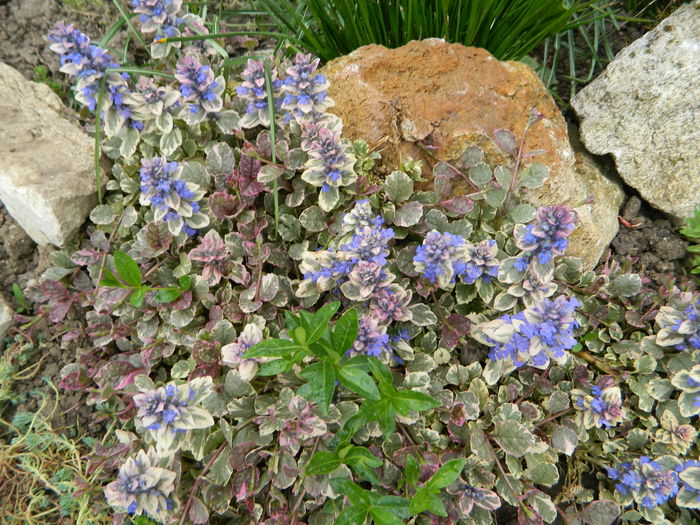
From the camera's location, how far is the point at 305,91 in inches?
82.0

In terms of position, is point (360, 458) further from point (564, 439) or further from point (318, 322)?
point (564, 439)

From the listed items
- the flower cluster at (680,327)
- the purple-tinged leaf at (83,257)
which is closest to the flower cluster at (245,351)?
the purple-tinged leaf at (83,257)

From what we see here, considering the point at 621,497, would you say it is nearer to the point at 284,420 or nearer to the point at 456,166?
the point at 284,420

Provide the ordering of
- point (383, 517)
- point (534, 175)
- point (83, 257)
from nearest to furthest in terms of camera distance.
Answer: point (383, 517) < point (534, 175) < point (83, 257)

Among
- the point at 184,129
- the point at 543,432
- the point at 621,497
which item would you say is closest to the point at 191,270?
the point at 184,129

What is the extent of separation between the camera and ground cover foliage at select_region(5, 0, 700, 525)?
1.73 meters

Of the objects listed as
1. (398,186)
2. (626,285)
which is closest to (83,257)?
(398,186)

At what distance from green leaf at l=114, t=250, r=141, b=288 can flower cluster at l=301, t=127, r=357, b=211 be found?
760 mm

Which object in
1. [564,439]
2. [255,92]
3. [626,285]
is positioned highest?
[255,92]

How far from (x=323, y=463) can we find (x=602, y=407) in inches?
42.9

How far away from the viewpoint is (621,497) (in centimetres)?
194

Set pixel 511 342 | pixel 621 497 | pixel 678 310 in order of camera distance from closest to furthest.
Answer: pixel 511 342 < pixel 621 497 < pixel 678 310

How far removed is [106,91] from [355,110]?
1.07 meters

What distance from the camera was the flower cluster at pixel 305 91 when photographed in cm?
204
